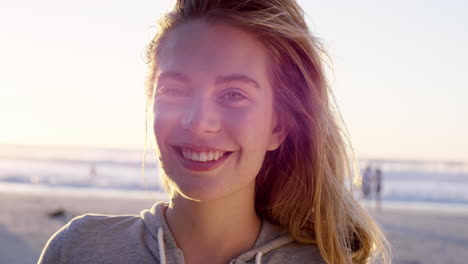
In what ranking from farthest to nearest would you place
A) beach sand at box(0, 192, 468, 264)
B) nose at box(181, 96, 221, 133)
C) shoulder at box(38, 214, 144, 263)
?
1. beach sand at box(0, 192, 468, 264)
2. shoulder at box(38, 214, 144, 263)
3. nose at box(181, 96, 221, 133)

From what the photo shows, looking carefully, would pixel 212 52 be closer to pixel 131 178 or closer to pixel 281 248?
pixel 281 248

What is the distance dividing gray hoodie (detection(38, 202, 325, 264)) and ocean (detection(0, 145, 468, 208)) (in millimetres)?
17570

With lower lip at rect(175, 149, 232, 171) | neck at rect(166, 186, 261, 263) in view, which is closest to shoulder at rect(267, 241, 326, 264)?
neck at rect(166, 186, 261, 263)

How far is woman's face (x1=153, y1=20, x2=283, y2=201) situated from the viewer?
7.96 feet

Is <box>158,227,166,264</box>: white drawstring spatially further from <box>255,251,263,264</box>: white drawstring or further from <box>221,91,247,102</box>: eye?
<box>221,91,247,102</box>: eye

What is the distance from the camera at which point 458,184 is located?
31.2 meters

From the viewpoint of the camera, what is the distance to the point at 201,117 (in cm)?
240

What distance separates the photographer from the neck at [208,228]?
103 inches

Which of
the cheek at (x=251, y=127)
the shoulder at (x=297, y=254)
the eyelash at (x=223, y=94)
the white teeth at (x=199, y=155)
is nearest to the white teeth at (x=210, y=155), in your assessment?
the white teeth at (x=199, y=155)

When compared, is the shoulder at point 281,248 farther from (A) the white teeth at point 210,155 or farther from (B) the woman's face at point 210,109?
(A) the white teeth at point 210,155

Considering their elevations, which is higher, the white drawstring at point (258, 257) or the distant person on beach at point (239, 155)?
the distant person on beach at point (239, 155)

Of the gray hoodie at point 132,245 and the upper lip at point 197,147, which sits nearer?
the upper lip at point 197,147

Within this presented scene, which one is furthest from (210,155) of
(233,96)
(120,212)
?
(120,212)

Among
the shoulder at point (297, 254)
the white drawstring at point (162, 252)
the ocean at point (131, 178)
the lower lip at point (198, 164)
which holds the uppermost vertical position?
the lower lip at point (198, 164)
